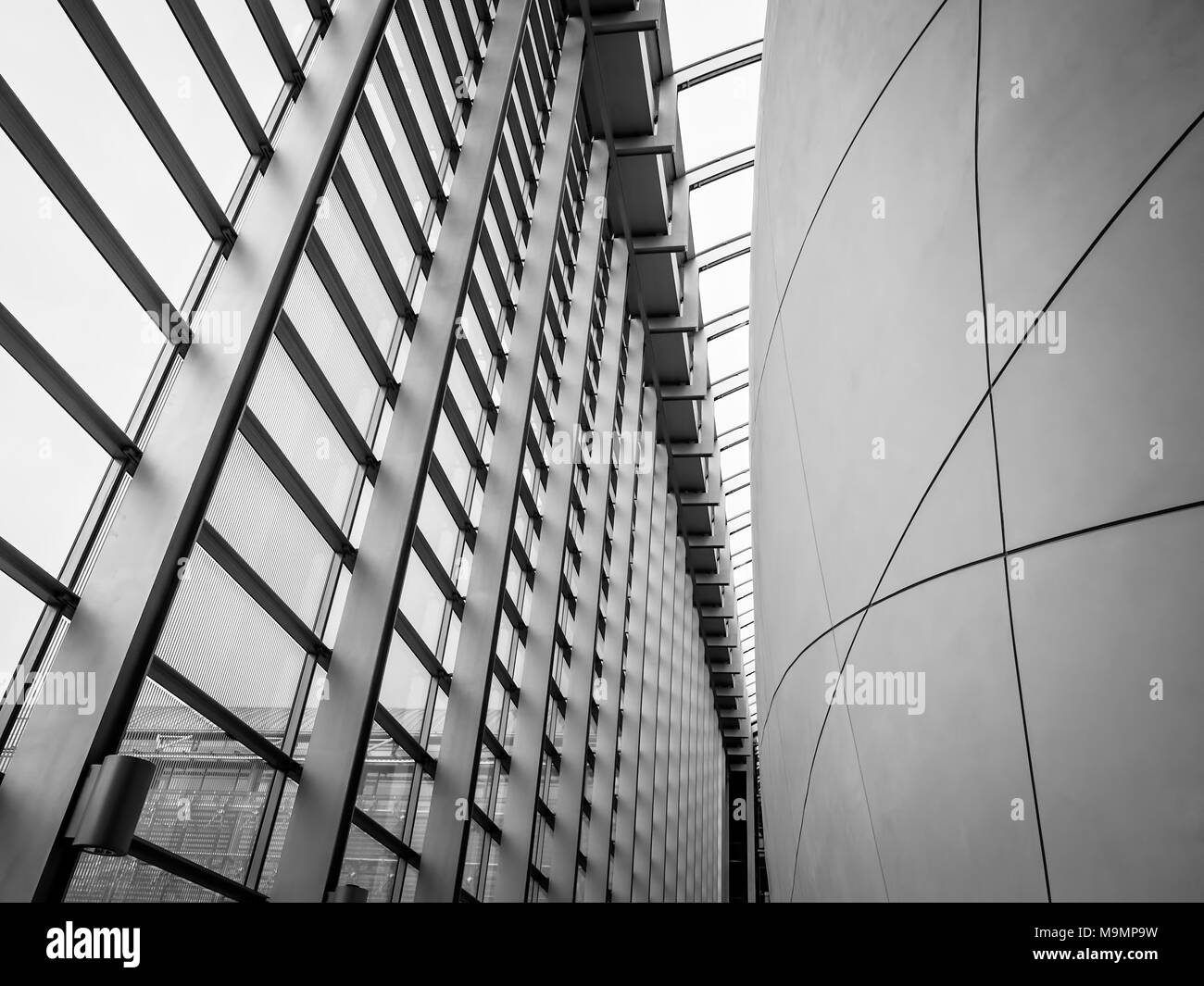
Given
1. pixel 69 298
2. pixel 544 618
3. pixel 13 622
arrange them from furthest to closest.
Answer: pixel 544 618
pixel 69 298
pixel 13 622

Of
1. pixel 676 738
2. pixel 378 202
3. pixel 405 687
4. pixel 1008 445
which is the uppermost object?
pixel 676 738

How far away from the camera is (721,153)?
30344 mm

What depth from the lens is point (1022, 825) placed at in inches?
194

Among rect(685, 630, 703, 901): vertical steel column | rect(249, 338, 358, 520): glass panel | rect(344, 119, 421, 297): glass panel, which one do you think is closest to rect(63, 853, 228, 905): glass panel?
rect(249, 338, 358, 520): glass panel

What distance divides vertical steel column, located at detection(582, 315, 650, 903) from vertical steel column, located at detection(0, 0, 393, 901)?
20437 millimetres

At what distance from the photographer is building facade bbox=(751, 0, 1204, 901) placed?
4.12 metres

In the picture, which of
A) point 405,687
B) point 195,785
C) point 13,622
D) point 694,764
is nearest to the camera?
point 13,622

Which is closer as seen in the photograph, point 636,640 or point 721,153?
point 721,153

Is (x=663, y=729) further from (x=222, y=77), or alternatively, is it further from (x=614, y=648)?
(x=222, y=77)

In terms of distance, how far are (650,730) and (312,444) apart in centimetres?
2605

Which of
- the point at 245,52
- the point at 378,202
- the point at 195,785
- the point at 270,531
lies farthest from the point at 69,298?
the point at 378,202

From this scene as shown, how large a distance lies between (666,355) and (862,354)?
30.0m

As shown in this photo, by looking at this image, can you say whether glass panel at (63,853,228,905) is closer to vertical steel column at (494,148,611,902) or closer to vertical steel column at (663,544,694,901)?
vertical steel column at (494,148,611,902)
